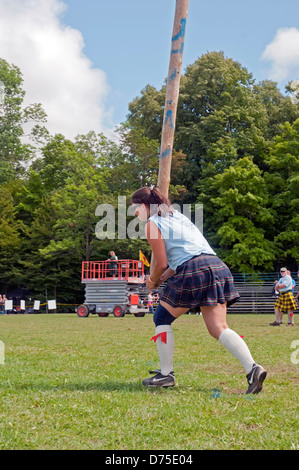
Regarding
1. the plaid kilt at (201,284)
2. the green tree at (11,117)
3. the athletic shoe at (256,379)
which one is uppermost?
the green tree at (11,117)

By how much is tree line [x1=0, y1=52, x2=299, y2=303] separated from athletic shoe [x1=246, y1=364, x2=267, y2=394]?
30.2 m

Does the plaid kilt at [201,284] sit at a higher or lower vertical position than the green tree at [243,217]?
lower

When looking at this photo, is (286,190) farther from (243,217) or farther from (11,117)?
(11,117)

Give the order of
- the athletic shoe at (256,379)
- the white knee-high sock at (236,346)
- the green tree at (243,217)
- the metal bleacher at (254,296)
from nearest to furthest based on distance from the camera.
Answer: the athletic shoe at (256,379)
the white knee-high sock at (236,346)
the metal bleacher at (254,296)
the green tree at (243,217)

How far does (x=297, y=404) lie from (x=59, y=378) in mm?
2254

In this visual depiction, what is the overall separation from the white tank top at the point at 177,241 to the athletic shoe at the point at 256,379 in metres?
1.03

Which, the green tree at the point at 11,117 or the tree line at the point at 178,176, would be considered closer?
the tree line at the point at 178,176

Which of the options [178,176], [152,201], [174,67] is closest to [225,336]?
[152,201]

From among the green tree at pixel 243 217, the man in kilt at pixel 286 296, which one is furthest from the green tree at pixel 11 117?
the man in kilt at pixel 286 296

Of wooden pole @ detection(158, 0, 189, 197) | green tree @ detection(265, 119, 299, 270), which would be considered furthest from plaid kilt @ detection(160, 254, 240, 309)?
green tree @ detection(265, 119, 299, 270)

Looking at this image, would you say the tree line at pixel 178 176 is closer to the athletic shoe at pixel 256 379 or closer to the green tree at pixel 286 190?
the green tree at pixel 286 190

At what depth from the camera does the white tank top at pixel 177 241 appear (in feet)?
15.2
